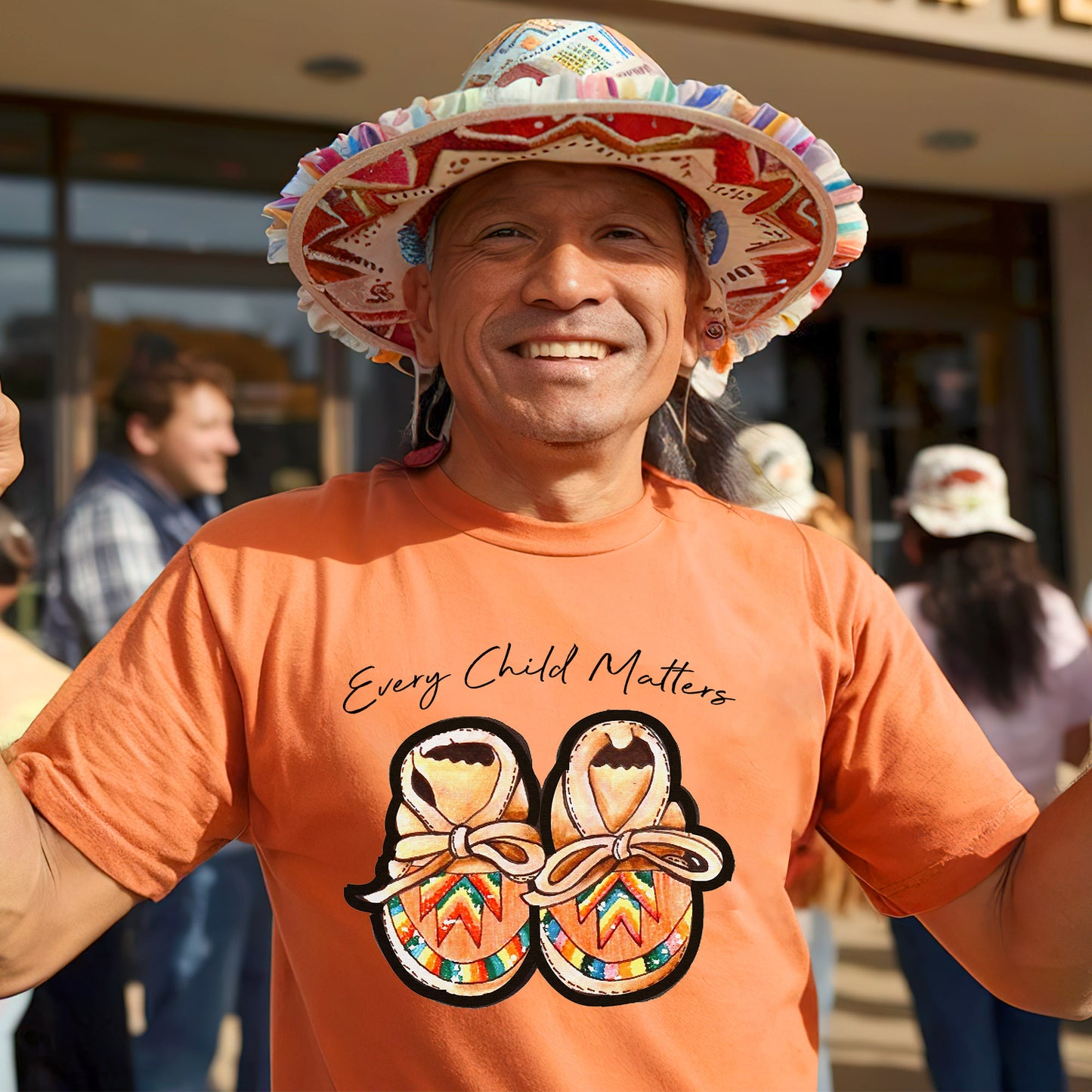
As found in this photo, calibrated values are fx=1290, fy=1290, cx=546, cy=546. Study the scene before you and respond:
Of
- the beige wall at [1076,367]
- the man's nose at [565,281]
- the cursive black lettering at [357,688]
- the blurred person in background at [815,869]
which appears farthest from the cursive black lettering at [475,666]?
the beige wall at [1076,367]

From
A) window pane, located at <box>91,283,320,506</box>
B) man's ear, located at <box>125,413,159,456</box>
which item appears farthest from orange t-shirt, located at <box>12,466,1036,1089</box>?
window pane, located at <box>91,283,320,506</box>

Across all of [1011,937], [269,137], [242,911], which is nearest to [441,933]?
[1011,937]

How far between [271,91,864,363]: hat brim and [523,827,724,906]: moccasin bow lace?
0.77 metres

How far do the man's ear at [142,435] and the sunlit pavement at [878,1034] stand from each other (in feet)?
8.46

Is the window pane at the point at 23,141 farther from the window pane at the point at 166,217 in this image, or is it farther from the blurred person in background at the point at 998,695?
the blurred person in background at the point at 998,695

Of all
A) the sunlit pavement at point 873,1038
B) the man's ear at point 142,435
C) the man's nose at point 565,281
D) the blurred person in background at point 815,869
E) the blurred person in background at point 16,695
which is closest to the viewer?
the man's nose at point 565,281

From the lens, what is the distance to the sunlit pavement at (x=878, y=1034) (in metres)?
4.30

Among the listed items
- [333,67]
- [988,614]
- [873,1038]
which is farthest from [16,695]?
[333,67]

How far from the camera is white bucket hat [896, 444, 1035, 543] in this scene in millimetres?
3949

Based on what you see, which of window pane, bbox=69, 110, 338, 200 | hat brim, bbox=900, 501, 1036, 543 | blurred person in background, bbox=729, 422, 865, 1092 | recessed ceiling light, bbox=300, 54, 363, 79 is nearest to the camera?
blurred person in background, bbox=729, 422, 865, 1092

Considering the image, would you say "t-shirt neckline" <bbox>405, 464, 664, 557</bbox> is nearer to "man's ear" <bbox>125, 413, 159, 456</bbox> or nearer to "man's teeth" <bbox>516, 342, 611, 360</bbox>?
"man's teeth" <bbox>516, 342, 611, 360</bbox>

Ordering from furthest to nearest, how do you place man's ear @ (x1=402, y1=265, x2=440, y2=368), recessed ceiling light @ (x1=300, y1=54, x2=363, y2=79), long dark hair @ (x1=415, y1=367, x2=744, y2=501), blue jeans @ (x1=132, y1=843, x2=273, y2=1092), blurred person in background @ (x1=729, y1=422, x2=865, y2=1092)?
1. recessed ceiling light @ (x1=300, y1=54, x2=363, y2=79)
2. blue jeans @ (x1=132, y1=843, x2=273, y2=1092)
3. blurred person in background @ (x1=729, y1=422, x2=865, y2=1092)
4. long dark hair @ (x1=415, y1=367, x2=744, y2=501)
5. man's ear @ (x1=402, y1=265, x2=440, y2=368)

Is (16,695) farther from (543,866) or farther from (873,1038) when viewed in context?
(873,1038)

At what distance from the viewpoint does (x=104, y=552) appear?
3.75m
